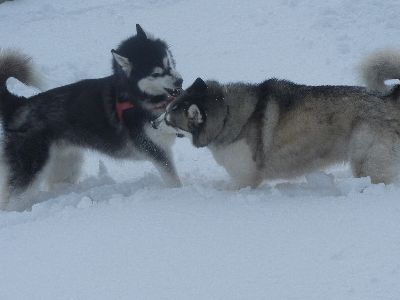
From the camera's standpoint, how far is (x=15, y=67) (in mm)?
5238

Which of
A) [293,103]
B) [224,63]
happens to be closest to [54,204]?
[293,103]

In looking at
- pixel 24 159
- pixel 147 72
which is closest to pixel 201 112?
pixel 147 72

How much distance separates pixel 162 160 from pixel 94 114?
88cm

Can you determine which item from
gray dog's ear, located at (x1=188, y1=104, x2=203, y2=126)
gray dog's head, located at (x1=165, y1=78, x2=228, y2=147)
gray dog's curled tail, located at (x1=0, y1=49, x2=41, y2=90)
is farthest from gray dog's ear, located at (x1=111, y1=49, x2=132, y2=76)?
gray dog's curled tail, located at (x1=0, y1=49, x2=41, y2=90)

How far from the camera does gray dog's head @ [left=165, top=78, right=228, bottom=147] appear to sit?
4750 millimetres

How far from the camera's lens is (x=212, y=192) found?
15.1 feet

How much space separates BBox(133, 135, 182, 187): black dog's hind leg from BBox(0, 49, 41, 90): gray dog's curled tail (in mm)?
1299

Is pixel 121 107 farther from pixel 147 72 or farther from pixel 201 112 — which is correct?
pixel 201 112

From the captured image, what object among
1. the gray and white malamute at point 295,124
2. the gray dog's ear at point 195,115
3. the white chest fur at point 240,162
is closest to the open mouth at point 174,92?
the gray and white malamute at point 295,124

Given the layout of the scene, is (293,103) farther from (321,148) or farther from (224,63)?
(224,63)

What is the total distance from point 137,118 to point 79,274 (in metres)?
2.29

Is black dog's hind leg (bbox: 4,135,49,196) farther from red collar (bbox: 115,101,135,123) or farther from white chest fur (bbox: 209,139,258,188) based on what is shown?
white chest fur (bbox: 209,139,258,188)

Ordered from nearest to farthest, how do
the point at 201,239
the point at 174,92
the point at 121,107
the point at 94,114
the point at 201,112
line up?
the point at 201,239 < the point at 201,112 < the point at 174,92 < the point at 121,107 < the point at 94,114

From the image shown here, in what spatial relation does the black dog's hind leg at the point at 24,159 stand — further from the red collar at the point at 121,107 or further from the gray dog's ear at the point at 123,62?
the gray dog's ear at the point at 123,62
